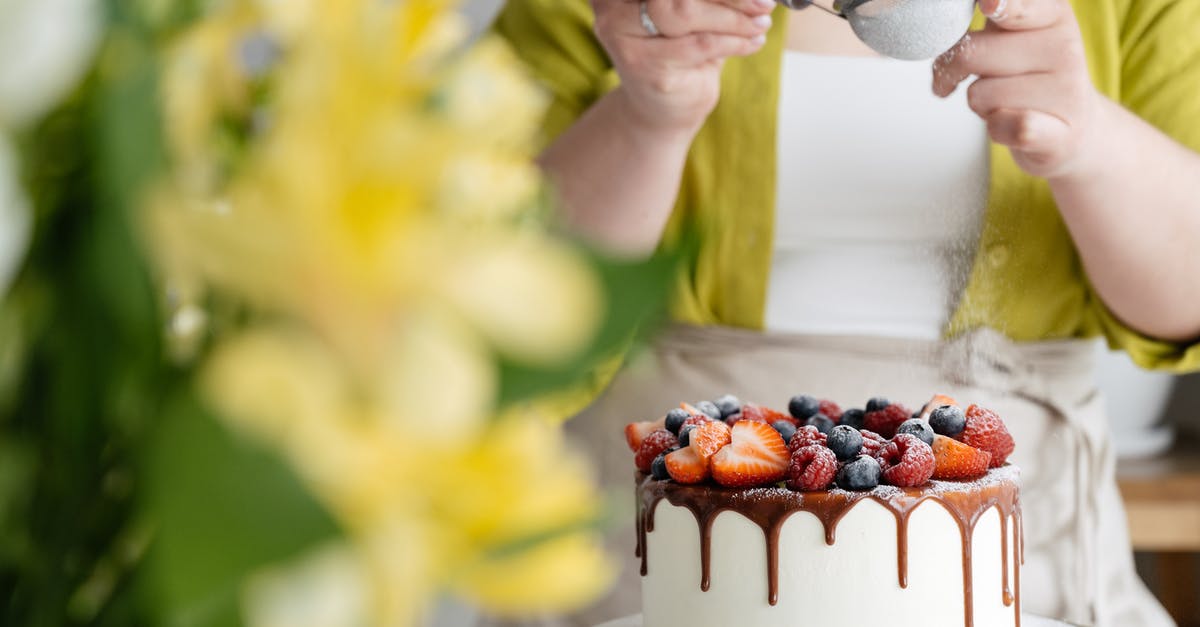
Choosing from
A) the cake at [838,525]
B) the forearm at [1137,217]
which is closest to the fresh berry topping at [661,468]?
the cake at [838,525]

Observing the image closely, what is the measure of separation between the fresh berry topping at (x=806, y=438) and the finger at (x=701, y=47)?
0.26 meters

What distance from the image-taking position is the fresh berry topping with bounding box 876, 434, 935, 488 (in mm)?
616

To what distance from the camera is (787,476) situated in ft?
2.10

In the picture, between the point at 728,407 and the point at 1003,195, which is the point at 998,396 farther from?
the point at 728,407

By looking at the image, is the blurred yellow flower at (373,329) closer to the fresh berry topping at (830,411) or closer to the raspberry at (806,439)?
the raspberry at (806,439)

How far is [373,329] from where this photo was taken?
0.10 meters

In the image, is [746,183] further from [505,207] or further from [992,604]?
[505,207]

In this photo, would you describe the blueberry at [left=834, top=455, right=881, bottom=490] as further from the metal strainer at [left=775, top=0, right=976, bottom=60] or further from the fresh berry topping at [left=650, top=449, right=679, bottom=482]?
the metal strainer at [left=775, top=0, right=976, bottom=60]

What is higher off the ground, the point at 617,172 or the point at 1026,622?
the point at 617,172

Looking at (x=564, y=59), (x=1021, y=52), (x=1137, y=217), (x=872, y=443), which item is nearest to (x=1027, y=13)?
(x=1021, y=52)

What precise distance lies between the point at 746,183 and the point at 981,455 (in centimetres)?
40

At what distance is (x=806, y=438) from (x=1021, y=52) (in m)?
0.30

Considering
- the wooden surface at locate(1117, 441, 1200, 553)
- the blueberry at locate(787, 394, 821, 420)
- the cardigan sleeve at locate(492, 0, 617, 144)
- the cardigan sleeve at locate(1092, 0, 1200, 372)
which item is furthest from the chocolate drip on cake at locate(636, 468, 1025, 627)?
the wooden surface at locate(1117, 441, 1200, 553)

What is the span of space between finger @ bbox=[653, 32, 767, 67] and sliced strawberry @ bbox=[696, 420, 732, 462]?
0.26 metres
